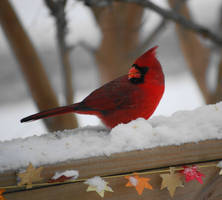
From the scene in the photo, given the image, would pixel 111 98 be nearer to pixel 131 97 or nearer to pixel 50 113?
pixel 131 97

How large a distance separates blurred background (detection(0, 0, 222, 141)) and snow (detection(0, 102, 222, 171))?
80 centimetres

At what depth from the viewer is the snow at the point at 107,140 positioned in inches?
35.4

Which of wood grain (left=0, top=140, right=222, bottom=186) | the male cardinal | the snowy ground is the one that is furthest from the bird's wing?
the snowy ground

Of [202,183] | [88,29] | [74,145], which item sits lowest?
[202,183]

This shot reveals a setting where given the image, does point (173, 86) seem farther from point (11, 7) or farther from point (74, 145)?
→ point (74, 145)

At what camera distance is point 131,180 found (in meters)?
0.90

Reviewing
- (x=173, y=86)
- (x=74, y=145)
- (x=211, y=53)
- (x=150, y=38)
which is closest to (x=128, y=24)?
(x=150, y=38)

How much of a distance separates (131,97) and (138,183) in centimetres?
44

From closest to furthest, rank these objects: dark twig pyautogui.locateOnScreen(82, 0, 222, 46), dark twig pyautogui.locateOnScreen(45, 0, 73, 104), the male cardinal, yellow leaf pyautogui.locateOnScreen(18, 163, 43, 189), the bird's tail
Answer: yellow leaf pyautogui.locateOnScreen(18, 163, 43, 189) < the bird's tail < the male cardinal < dark twig pyautogui.locateOnScreen(45, 0, 73, 104) < dark twig pyautogui.locateOnScreen(82, 0, 222, 46)

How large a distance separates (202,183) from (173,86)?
129 inches

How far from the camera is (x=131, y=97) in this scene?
1270mm

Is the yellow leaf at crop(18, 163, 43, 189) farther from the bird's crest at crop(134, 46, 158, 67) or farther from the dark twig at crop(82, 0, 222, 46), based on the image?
the dark twig at crop(82, 0, 222, 46)

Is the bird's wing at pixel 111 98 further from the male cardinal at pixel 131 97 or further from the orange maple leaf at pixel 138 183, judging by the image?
the orange maple leaf at pixel 138 183

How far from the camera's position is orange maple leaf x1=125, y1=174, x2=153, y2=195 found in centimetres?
89
